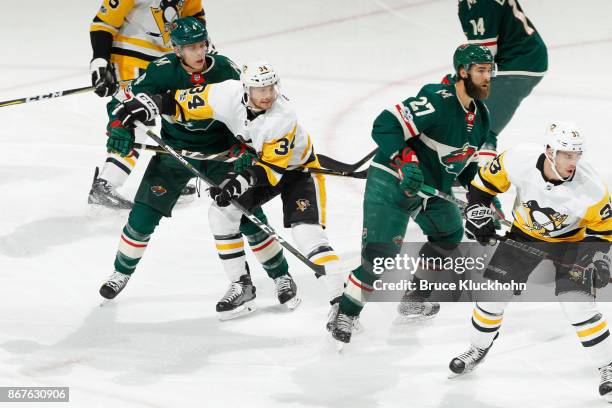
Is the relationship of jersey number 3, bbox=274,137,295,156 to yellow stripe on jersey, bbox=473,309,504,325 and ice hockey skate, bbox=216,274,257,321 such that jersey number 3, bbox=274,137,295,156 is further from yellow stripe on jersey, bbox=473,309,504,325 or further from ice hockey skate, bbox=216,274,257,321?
yellow stripe on jersey, bbox=473,309,504,325

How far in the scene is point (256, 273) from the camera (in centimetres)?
477

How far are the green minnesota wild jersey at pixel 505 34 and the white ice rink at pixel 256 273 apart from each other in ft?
2.92

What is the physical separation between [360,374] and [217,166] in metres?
1.04

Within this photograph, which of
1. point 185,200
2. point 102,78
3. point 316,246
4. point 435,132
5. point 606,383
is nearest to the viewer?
point 606,383

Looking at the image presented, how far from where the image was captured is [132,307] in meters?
4.45

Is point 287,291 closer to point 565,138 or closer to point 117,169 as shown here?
point 117,169

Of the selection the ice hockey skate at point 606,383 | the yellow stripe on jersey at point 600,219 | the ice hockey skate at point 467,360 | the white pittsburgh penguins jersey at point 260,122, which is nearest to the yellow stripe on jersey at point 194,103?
the white pittsburgh penguins jersey at point 260,122

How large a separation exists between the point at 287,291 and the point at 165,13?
63.6 inches

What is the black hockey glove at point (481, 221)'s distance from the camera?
361 centimetres

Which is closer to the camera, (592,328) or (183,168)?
(592,328)

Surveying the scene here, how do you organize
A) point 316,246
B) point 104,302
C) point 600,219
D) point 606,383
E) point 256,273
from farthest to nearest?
point 256,273 → point 104,302 → point 316,246 → point 606,383 → point 600,219

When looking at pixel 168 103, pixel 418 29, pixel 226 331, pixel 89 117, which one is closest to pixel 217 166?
pixel 168 103

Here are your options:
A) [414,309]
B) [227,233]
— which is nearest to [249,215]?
[227,233]

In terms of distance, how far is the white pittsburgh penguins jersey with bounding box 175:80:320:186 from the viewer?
400 cm
